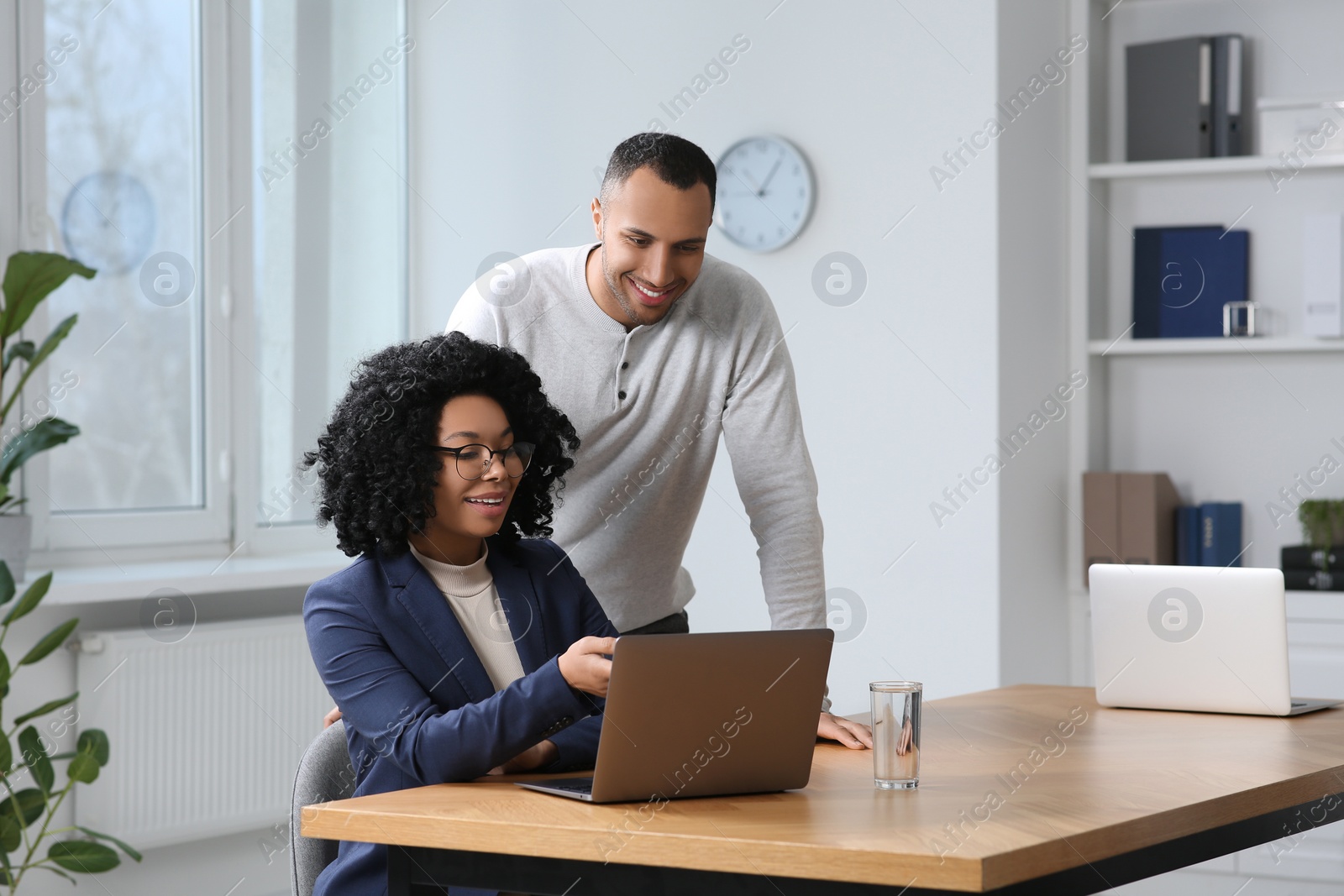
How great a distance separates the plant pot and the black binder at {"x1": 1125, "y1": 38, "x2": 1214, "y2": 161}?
3071mm

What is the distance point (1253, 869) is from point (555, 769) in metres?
2.68

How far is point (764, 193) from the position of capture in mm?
3980

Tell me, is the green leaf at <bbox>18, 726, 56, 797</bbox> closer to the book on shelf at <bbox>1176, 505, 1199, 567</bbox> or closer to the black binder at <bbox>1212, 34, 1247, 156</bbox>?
the book on shelf at <bbox>1176, 505, 1199, 567</bbox>

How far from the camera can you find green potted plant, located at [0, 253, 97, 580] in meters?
2.94

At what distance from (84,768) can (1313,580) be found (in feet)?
9.91

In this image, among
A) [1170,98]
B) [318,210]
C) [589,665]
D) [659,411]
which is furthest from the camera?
[318,210]

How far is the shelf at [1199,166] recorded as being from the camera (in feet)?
12.8

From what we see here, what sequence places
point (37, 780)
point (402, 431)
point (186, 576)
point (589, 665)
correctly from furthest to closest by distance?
point (186, 576), point (37, 780), point (402, 431), point (589, 665)

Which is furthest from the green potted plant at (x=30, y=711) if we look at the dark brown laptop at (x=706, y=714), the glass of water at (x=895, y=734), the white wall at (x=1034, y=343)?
the white wall at (x=1034, y=343)

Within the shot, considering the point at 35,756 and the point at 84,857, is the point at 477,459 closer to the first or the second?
the point at 35,756

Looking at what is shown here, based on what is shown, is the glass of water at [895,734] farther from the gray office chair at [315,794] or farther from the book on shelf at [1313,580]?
the book on shelf at [1313,580]

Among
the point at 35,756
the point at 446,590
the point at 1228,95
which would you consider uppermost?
the point at 1228,95

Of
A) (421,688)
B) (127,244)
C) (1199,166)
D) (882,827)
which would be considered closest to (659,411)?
(421,688)

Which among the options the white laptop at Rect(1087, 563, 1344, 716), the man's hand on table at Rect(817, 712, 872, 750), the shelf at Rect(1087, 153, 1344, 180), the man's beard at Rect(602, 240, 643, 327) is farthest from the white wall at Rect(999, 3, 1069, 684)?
the man's hand on table at Rect(817, 712, 872, 750)
